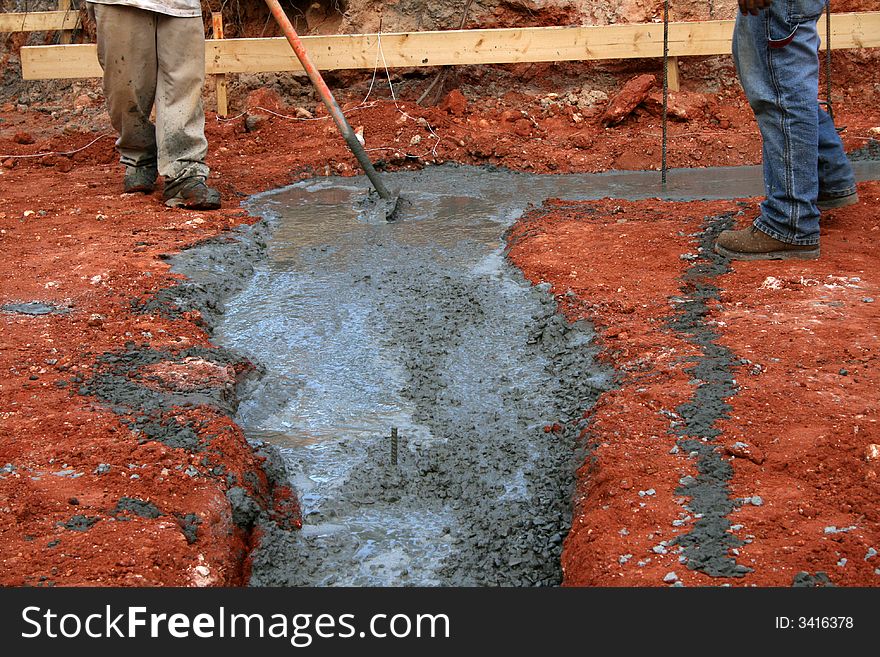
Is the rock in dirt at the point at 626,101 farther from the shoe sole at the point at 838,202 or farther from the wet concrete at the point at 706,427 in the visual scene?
the wet concrete at the point at 706,427

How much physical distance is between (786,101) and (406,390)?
202 cm

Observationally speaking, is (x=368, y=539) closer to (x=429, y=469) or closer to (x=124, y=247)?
(x=429, y=469)

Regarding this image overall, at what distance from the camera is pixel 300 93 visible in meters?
8.88

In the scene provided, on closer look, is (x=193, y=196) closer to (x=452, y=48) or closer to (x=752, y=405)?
(x=452, y=48)

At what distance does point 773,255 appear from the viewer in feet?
13.8

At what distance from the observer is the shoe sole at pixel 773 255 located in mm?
4176

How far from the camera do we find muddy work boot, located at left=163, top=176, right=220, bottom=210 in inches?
223

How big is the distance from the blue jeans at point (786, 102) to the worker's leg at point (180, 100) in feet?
10.6

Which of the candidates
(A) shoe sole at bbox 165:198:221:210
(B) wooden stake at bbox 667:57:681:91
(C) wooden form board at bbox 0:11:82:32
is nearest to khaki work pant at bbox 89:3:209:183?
(A) shoe sole at bbox 165:198:221:210

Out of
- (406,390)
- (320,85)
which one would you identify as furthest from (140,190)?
(406,390)

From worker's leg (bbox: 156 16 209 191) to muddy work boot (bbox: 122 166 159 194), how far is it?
1.12ft

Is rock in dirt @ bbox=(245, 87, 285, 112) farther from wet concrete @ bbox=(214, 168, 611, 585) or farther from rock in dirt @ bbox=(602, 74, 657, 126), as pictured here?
wet concrete @ bbox=(214, 168, 611, 585)

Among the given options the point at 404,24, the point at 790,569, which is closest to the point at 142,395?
the point at 790,569

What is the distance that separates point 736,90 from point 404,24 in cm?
317
